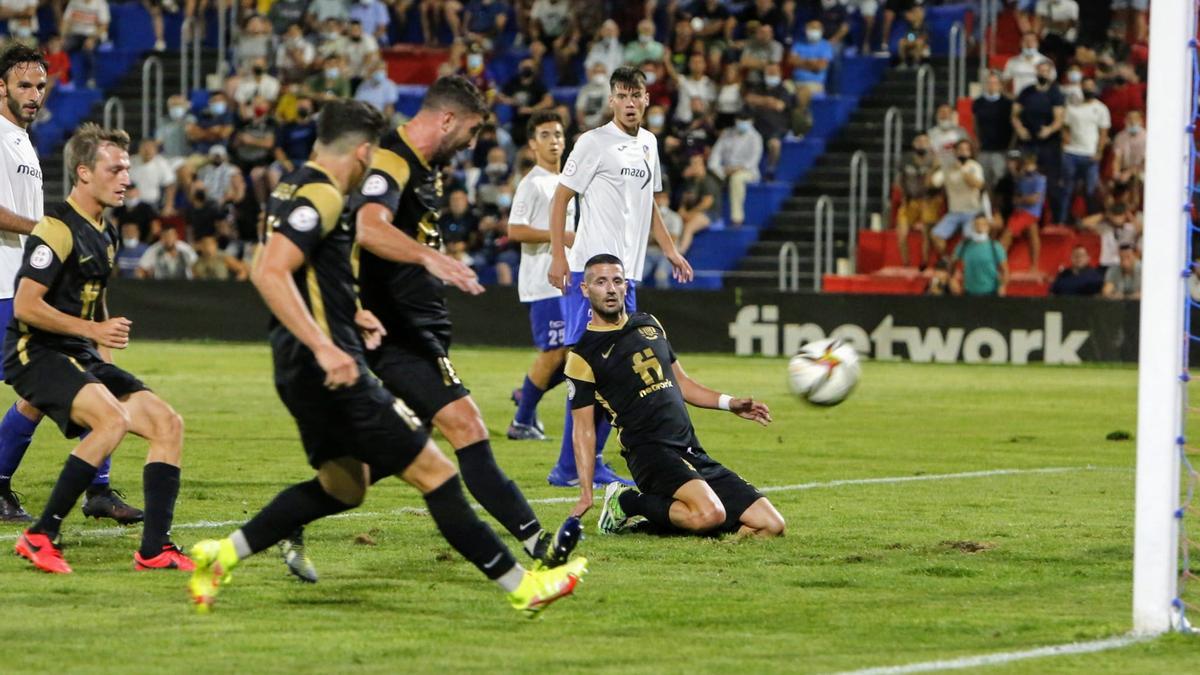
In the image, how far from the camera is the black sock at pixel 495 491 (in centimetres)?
770

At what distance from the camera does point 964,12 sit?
97.7ft

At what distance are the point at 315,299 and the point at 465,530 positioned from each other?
40.3 inches

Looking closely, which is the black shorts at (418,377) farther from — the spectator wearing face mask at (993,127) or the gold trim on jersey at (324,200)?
the spectator wearing face mask at (993,127)

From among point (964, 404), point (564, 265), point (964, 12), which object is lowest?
point (964, 404)

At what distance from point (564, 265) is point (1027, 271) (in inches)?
625

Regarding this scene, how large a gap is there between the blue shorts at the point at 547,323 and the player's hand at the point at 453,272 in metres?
6.50

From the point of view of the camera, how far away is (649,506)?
31.1ft

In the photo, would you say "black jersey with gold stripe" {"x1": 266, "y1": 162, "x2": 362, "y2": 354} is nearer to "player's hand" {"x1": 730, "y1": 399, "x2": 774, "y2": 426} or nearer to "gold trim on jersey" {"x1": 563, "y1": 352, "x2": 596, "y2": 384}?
"player's hand" {"x1": 730, "y1": 399, "x2": 774, "y2": 426}

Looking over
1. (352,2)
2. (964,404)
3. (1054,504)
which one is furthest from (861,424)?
(352,2)

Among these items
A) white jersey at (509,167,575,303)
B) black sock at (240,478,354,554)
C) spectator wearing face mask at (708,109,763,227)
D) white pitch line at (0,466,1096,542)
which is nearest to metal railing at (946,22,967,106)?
spectator wearing face mask at (708,109,763,227)

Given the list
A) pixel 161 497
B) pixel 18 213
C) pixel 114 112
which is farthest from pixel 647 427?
pixel 114 112

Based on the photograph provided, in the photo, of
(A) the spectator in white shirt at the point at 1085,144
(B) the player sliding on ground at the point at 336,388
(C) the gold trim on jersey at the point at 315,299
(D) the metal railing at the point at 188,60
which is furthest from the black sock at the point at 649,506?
(D) the metal railing at the point at 188,60

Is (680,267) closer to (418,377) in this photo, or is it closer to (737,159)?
(418,377)

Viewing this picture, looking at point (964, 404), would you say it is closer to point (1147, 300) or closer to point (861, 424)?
point (861, 424)
